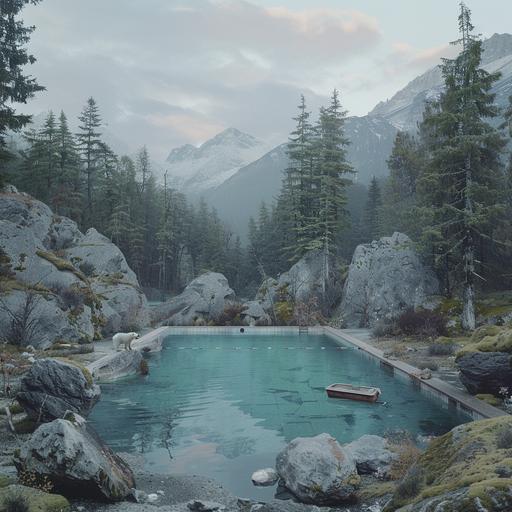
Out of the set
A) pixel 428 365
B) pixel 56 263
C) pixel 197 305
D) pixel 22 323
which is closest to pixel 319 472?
pixel 428 365

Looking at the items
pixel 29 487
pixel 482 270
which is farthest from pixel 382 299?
pixel 29 487

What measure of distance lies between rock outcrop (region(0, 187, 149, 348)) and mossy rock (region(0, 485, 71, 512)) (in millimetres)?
13328

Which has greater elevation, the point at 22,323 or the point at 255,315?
the point at 22,323

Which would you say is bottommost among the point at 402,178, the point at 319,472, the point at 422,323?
the point at 319,472

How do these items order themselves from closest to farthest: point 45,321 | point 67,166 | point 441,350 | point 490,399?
point 490,399
point 441,350
point 45,321
point 67,166

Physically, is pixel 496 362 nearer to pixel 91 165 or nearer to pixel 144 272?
pixel 91 165

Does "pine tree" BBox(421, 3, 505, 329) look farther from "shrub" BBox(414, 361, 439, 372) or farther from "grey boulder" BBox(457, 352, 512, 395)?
"grey boulder" BBox(457, 352, 512, 395)

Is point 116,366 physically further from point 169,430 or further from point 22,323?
point 169,430

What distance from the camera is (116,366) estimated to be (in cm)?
1716

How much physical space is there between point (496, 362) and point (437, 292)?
692 inches

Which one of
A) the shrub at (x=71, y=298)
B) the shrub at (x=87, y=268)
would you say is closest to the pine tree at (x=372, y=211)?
the shrub at (x=87, y=268)

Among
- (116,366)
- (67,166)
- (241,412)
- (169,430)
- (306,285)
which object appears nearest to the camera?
(169,430)

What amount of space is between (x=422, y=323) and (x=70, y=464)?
67.6 ft

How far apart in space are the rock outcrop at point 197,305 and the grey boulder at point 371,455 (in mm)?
25429
